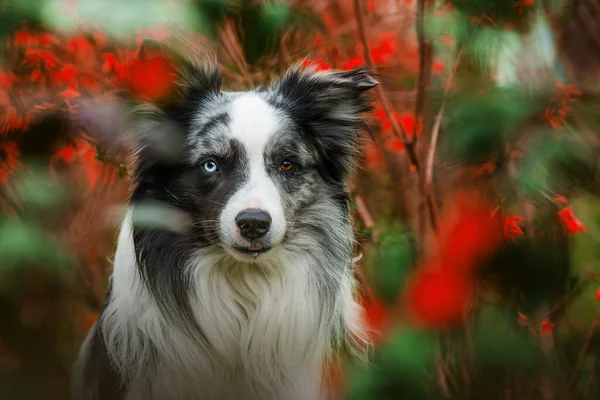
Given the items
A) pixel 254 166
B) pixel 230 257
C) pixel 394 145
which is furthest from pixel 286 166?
pixel 394 145

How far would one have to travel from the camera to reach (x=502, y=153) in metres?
2.95

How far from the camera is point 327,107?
2.93 meters

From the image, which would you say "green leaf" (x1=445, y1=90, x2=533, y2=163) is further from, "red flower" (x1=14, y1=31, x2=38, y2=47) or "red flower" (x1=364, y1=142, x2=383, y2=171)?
"red flower" (x1=14, y1=31, x2=38, y2=47)

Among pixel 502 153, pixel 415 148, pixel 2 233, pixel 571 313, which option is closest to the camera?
pixel 2 233

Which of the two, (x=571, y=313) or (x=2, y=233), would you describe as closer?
(x=2, y=233)

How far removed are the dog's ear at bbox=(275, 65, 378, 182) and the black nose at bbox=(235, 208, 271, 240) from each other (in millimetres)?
526

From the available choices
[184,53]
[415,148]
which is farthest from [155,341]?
[415,148]

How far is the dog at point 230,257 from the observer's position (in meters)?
2.74

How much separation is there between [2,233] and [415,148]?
6.44ft

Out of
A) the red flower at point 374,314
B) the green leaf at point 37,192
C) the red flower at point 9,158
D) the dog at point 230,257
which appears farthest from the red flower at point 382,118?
the red flower at point 9,158

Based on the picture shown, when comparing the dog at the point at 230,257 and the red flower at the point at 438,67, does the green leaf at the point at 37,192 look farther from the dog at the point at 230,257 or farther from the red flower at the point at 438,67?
the red flower at the point at 438,67

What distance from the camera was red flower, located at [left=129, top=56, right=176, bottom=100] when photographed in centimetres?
274

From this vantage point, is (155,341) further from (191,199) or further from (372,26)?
(372,26)

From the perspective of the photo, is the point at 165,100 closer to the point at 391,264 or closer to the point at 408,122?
the point at 391,264
